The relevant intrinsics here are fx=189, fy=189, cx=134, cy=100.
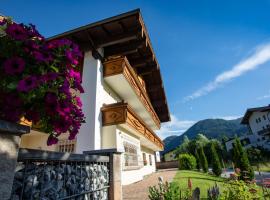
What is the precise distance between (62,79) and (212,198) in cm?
451

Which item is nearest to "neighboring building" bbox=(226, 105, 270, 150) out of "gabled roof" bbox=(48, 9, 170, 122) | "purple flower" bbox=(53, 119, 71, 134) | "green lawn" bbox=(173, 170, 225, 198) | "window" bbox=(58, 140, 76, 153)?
"green lawn" bbox=(173, 170, 225, 198)

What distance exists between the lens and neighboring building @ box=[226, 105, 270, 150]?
44522 mm

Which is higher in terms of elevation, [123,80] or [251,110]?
[251,110]

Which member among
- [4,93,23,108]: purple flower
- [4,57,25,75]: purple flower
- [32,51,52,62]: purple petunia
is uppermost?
[32,51,52,62]: purple petunia

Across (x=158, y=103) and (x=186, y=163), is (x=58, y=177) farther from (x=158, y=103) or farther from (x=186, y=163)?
(x=186, y=163)

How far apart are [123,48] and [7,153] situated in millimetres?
9640

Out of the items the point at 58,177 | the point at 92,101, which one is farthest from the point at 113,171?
the point at 92,101

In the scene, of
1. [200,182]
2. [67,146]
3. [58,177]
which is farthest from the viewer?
[200,182]

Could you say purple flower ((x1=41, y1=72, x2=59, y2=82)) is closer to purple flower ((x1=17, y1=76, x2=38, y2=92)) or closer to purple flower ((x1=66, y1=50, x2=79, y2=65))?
purple flower ((x1=17, y1=76, x2=38, y2=92))

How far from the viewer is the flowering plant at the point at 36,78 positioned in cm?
187

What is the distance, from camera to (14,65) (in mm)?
1848

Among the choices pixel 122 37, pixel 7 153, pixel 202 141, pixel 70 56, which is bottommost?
pixel 7 153

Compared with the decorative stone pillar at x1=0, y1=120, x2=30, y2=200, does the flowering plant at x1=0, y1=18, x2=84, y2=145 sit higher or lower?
higher

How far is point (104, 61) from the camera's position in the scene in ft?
33.2
